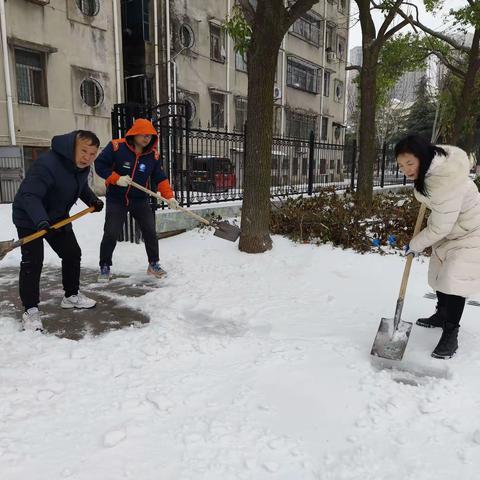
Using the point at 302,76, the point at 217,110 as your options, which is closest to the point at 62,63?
the point at 217,110

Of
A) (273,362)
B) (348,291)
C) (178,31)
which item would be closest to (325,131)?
(178,31)

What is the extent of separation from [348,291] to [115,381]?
8.64 ft

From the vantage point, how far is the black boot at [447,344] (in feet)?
10.2

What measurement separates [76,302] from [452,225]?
10.6ft

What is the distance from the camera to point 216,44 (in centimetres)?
1916

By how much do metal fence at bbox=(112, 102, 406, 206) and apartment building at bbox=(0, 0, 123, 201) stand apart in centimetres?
541

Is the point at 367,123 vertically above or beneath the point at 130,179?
above

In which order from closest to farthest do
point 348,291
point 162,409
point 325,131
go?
point 162,409 → point 348,291 → point 325,131

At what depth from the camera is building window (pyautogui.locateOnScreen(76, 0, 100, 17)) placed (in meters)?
14.0

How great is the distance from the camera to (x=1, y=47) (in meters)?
12.0

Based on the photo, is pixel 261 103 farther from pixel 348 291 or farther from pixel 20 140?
pixel 20 140

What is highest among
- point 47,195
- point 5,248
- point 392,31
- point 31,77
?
point 392,31

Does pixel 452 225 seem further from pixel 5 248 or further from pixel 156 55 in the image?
pixel 156 55

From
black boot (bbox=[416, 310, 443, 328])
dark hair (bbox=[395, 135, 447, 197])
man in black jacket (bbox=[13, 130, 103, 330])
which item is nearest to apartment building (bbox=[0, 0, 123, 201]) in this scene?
man in black jacket (bbox=[13, 130, 103, 330])
